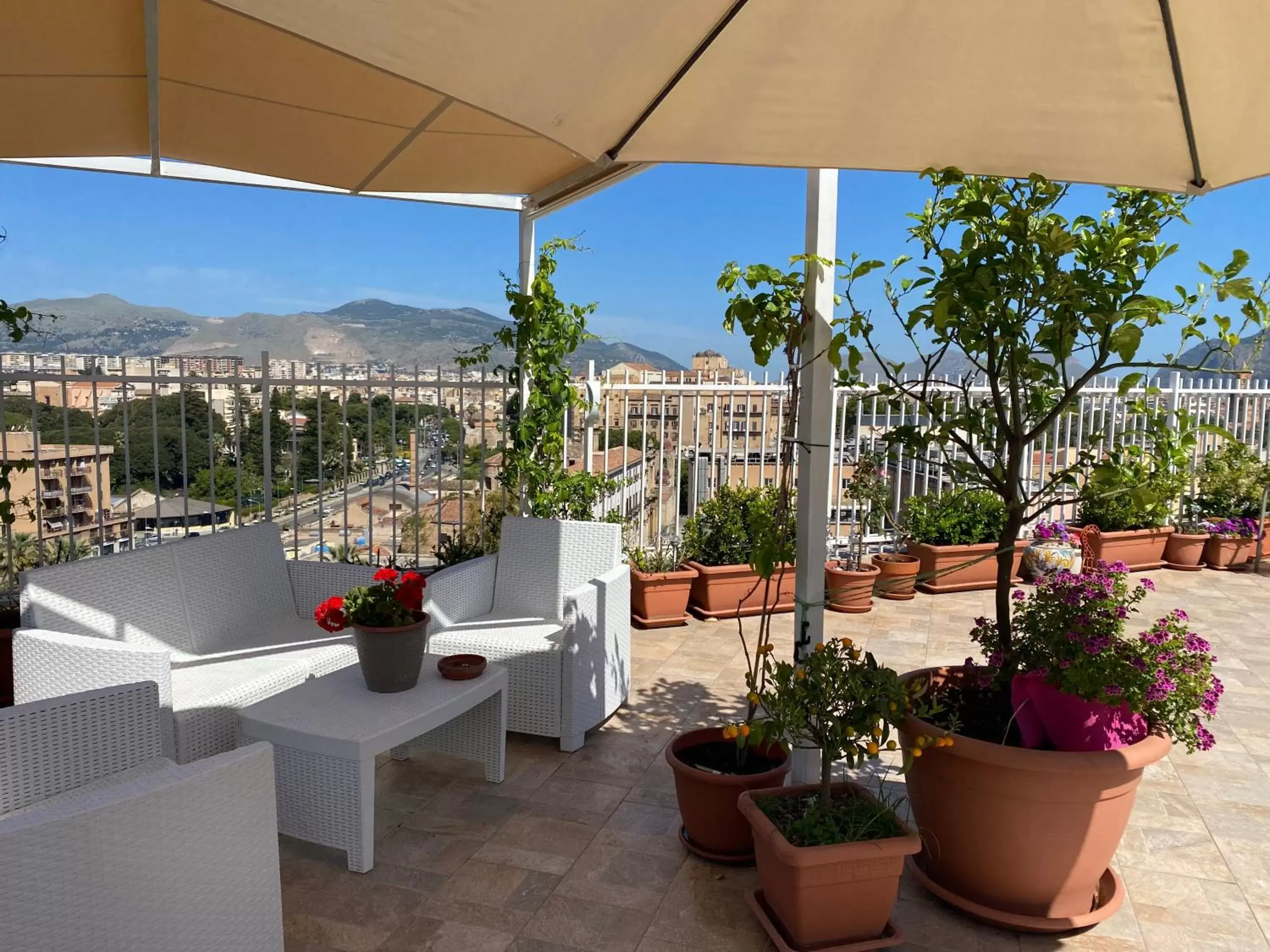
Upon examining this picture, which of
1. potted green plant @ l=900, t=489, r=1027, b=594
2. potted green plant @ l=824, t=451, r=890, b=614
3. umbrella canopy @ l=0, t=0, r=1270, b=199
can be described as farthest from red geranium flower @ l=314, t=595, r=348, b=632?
potted green plant @ l=900, t=489, r=1027, b=594

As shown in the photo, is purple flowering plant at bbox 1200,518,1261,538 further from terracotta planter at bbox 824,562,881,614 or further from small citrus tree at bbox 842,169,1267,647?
small citrus tree at bbox 842,169,1267,647

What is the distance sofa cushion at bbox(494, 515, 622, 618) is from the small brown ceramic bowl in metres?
0.94

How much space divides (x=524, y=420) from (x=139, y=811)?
3.58 metres

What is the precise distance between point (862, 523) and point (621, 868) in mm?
4249

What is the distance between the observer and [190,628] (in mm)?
3488

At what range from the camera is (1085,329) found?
245cm

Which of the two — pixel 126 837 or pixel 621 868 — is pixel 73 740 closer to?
pixel 126 837

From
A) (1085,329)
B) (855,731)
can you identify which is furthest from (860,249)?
(855,731)

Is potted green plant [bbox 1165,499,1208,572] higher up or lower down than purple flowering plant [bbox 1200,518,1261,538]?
lower down

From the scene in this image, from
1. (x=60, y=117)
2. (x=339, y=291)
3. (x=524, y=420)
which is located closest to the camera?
(x=60, y=117)

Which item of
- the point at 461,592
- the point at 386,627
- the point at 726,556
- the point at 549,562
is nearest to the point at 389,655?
the point at 386,627

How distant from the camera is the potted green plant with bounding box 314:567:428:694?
9.54 ft

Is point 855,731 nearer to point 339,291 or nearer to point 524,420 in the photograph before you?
point 524,420

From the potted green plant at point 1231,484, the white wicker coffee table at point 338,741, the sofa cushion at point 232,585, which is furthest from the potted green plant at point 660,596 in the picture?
the potted green plant at point 1231,484
